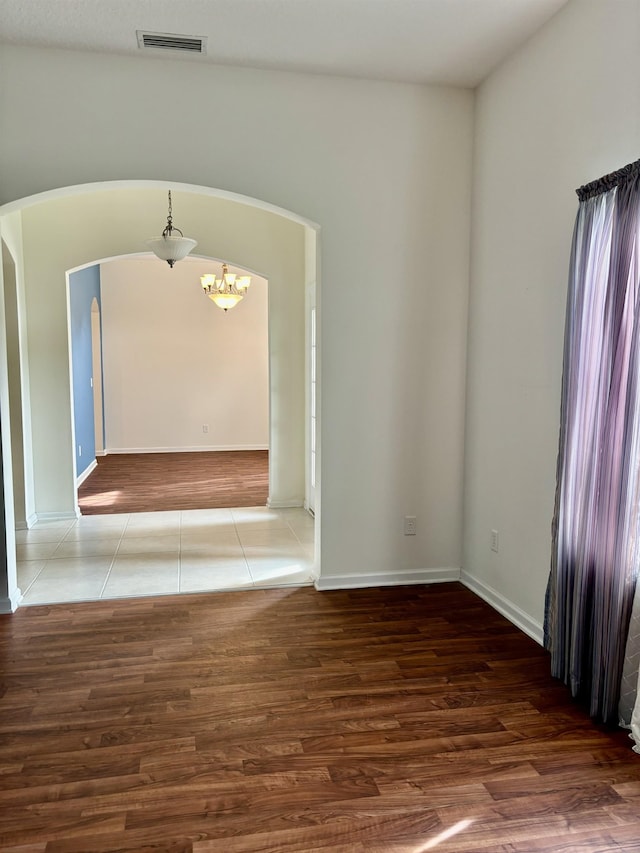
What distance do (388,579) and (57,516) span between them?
3305 millimetres

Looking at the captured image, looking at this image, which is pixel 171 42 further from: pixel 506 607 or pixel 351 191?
pixel 506 607

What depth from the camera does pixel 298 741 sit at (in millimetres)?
2361

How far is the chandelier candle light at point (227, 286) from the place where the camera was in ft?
27.1

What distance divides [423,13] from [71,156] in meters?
1.97

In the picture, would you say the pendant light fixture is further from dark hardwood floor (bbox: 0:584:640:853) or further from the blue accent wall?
dark hardwood floor (bbox: 0:584:640:853)

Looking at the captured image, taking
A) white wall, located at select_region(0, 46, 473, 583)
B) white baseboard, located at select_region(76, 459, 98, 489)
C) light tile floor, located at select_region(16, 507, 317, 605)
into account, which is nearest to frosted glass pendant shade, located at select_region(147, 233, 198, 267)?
white wall, located at select_region(0, 46, 473, 583)

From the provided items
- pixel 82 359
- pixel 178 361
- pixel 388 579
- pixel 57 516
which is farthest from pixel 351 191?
pixel 178 361

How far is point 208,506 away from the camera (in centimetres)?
622

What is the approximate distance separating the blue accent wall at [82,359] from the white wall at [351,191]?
3.76 m

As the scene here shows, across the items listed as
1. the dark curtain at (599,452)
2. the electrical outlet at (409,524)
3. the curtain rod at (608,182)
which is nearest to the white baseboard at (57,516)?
the electrical outlet at (409,524)

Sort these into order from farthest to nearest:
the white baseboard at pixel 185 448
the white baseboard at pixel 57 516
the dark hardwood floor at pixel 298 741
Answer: the white baseboard at pixel 185 448 < the white baseboard at pixel 57 516 < the dark hardwood floor at pixel 298 741

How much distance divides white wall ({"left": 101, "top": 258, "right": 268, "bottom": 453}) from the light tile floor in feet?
13.4

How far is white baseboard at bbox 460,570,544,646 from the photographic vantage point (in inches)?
128

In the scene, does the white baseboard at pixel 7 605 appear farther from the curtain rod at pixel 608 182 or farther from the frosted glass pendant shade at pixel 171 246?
the curtain rod at pixel 608 182
